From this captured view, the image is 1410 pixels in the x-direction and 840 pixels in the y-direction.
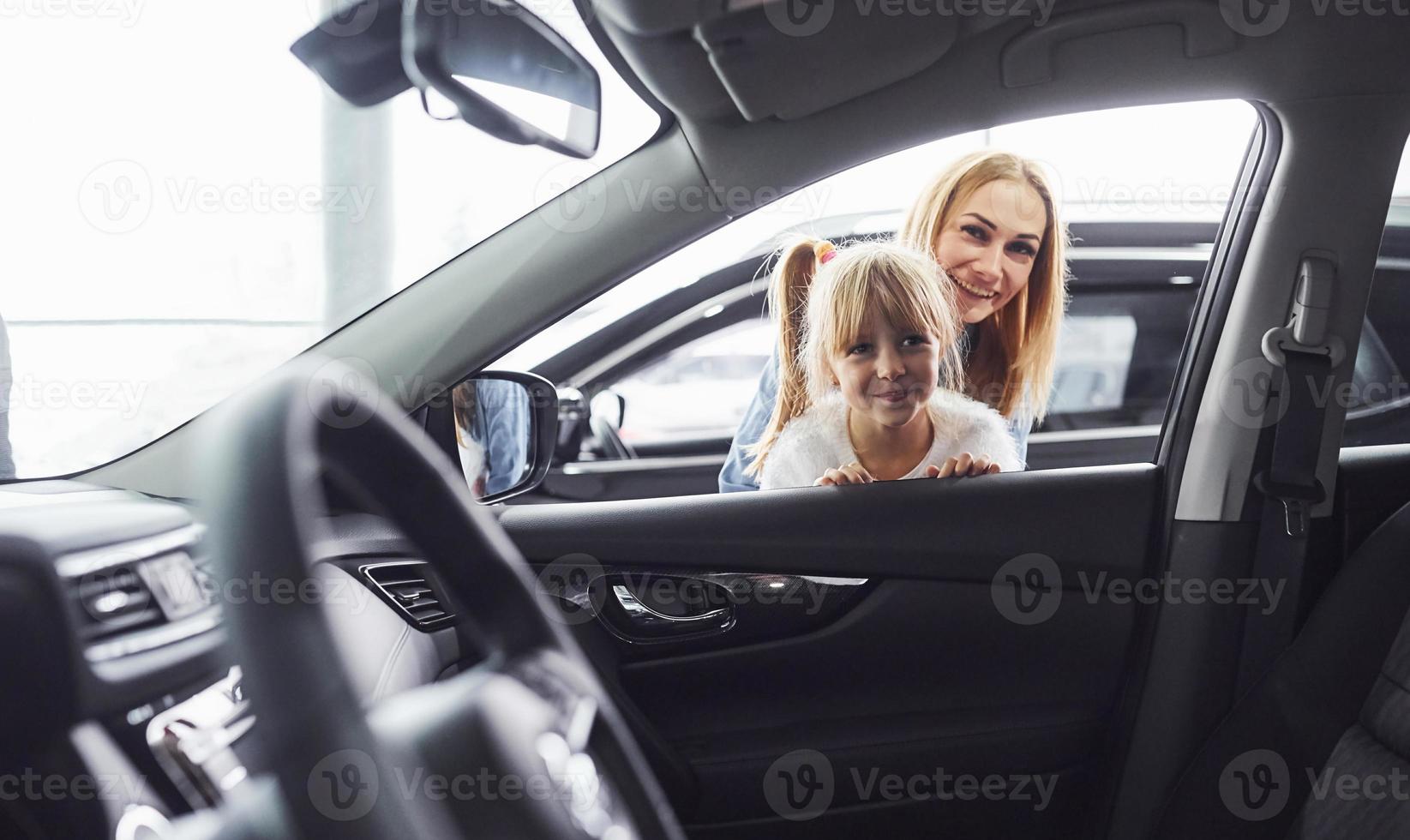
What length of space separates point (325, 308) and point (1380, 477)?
4893mm

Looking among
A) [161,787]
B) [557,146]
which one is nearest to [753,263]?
[557,146]

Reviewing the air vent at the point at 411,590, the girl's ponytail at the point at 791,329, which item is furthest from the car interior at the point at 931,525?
the girl's ponytail at the point at 791,329

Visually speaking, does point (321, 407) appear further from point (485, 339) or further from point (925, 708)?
point (925, 708)

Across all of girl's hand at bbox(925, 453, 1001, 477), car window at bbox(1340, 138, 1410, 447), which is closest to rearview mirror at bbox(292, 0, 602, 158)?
girl's hand at bbox(925, 453, 1001, 477)

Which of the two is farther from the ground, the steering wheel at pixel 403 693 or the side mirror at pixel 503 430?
the side mirror at pixel 503 430

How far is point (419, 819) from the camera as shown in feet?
2.06

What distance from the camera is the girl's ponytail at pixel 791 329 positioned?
1756mm

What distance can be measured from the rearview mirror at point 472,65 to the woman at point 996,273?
56 cm

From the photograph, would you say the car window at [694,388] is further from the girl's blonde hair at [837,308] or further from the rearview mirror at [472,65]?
the rearview mirror at [472,65]

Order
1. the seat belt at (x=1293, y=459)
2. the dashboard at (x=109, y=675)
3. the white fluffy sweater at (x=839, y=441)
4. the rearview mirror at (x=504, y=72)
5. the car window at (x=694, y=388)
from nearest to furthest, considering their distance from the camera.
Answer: the dashboard at (x=109, y=675) → the rearview mirror at (x=504, y=72) → the seat belt at (x=1293, y=459) → the white fluffy sweater at (x=839, y=441) → the car window at (x=694, y=388)

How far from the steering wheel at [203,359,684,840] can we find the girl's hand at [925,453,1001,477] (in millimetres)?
824

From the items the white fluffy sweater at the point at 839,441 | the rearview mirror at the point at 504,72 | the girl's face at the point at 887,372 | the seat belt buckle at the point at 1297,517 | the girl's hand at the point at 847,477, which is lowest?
the seat belt buckle at the point at 1297,517

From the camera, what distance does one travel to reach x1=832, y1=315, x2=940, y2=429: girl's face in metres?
1.66

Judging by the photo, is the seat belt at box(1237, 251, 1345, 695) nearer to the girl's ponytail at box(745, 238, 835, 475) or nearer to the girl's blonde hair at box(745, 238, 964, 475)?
the girl's blonde hair at box(745, 238, 964, 475)
